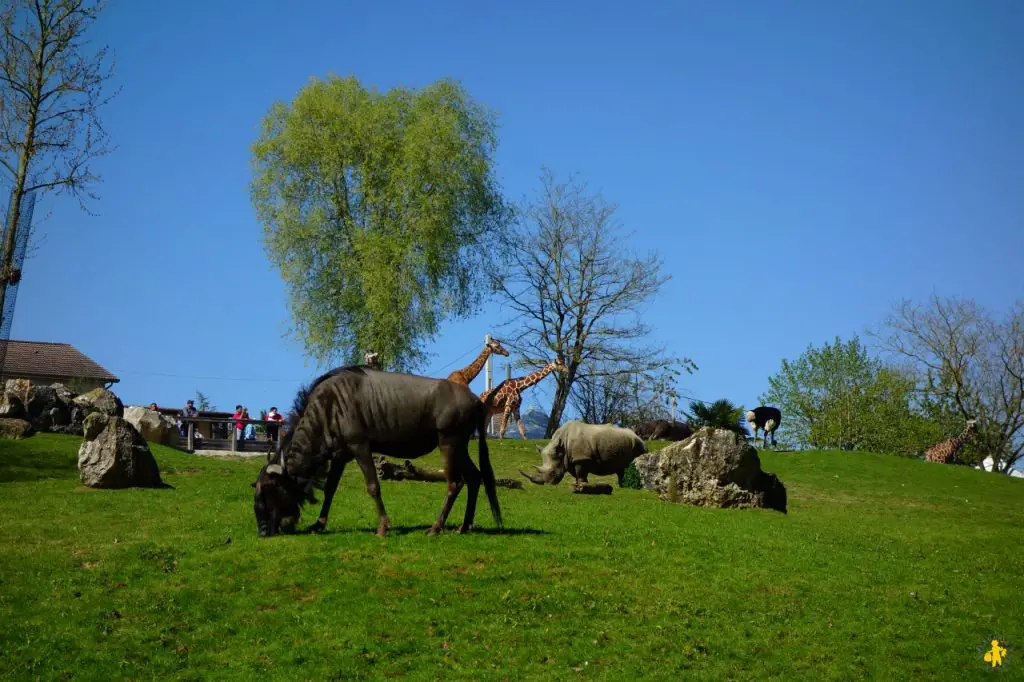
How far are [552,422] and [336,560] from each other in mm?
39559

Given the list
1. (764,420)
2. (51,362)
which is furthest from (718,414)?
(51,362)

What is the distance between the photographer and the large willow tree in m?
53.0

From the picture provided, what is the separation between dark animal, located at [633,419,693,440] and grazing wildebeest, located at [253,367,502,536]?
116 ft

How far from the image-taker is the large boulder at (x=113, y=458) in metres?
26.5

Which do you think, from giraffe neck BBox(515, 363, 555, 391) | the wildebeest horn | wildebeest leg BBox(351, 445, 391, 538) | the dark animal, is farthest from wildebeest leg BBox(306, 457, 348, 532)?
the dark animal

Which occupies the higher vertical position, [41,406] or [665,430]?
[665,430]

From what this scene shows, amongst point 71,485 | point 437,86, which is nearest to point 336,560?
point 71,485

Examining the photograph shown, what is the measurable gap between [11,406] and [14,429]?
1.53 metres

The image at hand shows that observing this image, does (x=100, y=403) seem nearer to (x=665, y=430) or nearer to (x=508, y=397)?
(x=508, y=397)

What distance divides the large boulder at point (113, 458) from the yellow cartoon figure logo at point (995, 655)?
786 inches

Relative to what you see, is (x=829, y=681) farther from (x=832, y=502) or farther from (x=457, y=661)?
(x=832, y=502)

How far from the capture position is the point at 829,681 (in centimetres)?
1423

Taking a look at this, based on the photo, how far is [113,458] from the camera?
1043 inches

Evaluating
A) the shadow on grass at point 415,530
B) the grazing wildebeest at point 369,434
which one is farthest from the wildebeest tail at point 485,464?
the shadow on grass at point 415,530
